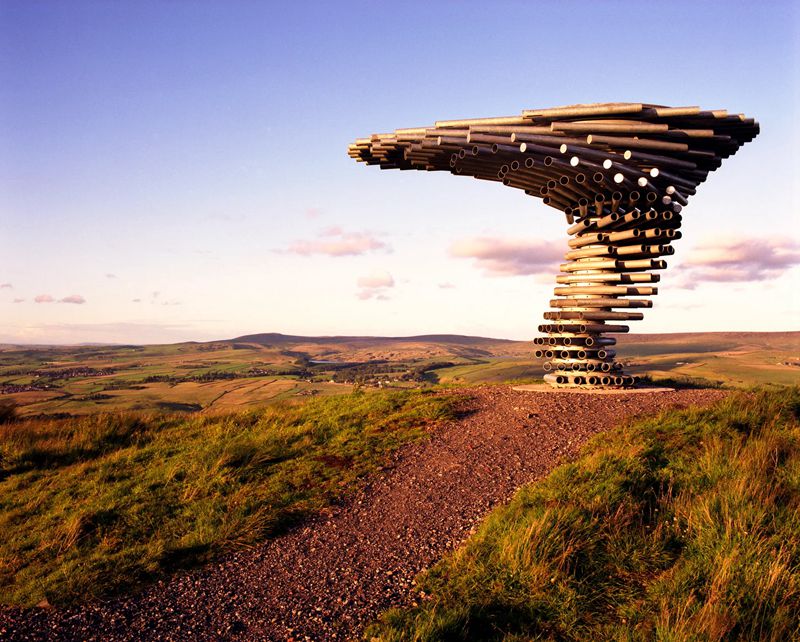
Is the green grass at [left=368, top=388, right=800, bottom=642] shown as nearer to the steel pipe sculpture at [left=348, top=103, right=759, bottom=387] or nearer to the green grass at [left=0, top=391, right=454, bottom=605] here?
the green grass at [left=0, top=391, right=454, bottom=605]

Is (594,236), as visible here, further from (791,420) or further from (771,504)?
(771,504)

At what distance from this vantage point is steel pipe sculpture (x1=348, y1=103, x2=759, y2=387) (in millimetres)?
13250

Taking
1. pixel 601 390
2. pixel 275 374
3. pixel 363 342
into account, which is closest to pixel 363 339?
pixel 363 342

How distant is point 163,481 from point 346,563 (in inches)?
191

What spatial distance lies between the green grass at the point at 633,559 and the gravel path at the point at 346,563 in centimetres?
55

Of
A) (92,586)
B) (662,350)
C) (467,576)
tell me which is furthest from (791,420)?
(662,350)

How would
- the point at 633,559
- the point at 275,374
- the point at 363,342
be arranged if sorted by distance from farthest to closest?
the point at 363,342 → the point at 275,374 → the point at 633,559

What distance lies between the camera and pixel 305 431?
11.8 metres

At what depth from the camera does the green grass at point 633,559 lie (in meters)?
4.89

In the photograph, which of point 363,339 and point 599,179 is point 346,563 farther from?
point 363,339

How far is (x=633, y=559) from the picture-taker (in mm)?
5930

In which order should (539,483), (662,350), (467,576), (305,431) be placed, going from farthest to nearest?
(662,350), (305,431), (539,483), (467,576)

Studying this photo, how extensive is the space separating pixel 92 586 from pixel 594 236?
1310 centimetres

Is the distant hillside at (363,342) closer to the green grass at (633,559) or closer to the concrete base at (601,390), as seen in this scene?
the concrete base at (601,390)
